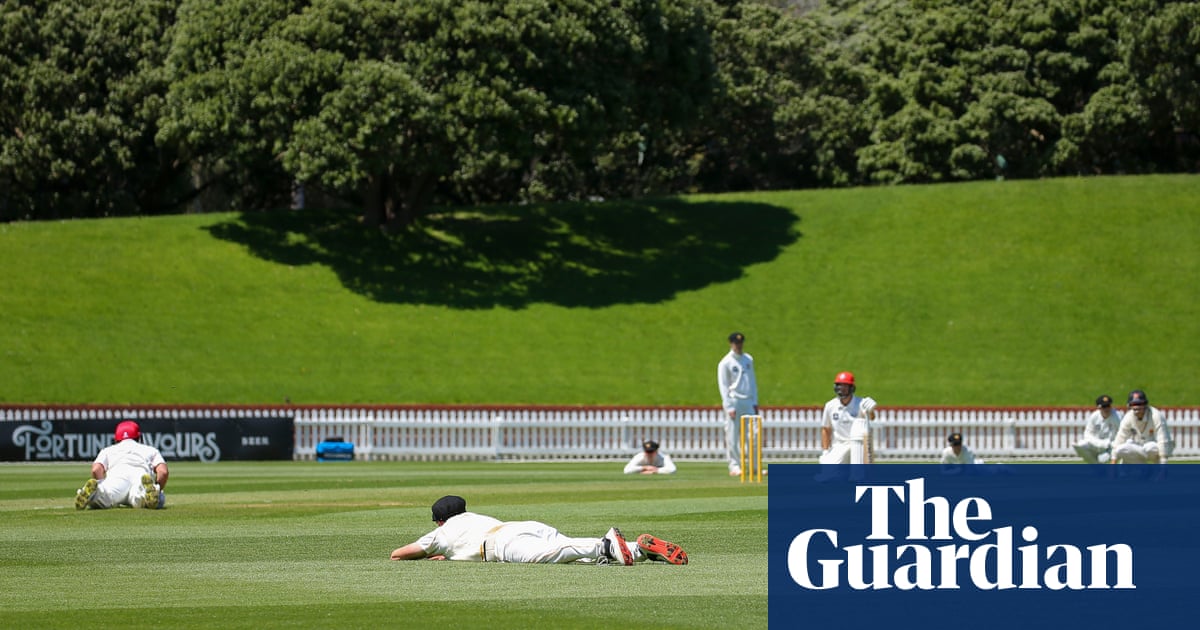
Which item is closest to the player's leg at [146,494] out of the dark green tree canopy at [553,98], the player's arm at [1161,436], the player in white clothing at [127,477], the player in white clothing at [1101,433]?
the player in white clothing at [127,477]

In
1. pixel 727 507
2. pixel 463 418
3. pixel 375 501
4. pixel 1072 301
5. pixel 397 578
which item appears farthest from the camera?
pixel 1072 301

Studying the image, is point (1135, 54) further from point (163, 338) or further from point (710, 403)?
point (163, 338)

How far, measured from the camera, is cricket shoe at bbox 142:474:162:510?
17156mm

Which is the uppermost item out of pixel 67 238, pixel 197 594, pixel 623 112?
pixel 623 112

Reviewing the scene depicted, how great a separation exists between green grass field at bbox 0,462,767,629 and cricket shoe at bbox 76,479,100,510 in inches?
11.4

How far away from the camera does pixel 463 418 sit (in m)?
36.2

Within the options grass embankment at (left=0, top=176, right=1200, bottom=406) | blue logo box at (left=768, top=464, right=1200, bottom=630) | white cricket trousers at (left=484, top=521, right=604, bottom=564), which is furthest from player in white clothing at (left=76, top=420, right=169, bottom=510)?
grass embankment at (left=0, top=176, right=1200, bottom=406)

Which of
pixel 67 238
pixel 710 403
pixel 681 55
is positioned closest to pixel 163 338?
pixel 67 238

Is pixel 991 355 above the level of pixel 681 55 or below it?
below

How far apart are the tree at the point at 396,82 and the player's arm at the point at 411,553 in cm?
3636

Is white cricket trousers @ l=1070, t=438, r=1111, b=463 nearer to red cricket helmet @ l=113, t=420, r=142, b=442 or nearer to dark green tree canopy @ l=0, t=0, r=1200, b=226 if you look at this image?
red cricket helmet @ l=113, t=420, r=142, b=442

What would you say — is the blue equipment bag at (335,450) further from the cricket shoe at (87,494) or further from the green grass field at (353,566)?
the cricket shoe at (87,494)

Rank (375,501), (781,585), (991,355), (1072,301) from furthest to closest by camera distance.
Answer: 1. (1072,301)
2. (991,355)
3. (375,501)
4. (781,585)

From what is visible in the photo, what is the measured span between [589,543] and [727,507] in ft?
17.8
